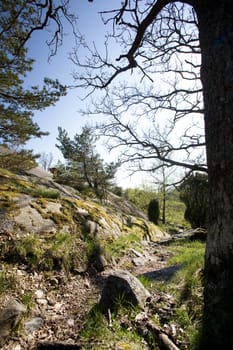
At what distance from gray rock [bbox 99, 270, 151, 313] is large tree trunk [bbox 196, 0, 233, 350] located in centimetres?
79

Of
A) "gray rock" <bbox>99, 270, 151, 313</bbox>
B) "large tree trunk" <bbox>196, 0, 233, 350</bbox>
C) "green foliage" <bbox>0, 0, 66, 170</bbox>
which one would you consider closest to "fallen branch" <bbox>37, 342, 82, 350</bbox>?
"gray rock" <bbox>99, 270, 151, 313</bbox>

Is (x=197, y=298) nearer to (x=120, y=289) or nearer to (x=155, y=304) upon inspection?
(x=155, y=304)

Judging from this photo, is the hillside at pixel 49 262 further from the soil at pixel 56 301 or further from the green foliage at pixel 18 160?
the green foliage at pixel 18 160

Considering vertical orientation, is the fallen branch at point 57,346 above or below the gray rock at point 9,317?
below

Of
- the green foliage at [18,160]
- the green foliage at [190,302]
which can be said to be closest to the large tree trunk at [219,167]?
the green foliage at [190,302]

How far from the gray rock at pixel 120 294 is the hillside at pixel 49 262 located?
1.15 feet

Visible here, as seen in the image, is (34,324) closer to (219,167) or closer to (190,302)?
(190,302)

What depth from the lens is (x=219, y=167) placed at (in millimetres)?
2219

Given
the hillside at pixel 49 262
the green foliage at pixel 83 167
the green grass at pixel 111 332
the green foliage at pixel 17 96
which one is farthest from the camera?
the green foliage at pixel 83 167

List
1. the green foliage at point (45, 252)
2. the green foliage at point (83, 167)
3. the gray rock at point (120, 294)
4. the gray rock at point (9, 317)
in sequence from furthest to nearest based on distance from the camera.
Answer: the green foliage at point (83, 167) < the green foliage at point (45, 252) < the gray rock at point (120, 294) < the gray rock at point (9, 317)

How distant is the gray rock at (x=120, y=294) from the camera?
103 inches

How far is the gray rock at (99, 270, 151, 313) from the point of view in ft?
8.61

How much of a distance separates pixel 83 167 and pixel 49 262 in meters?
13.2

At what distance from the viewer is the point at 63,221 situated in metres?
4.92
